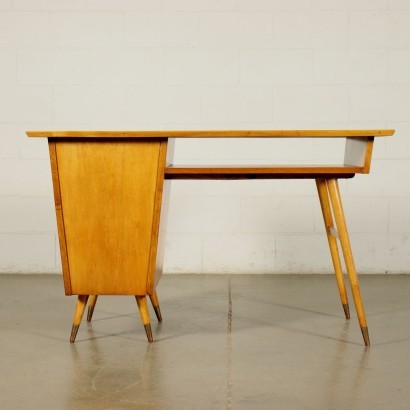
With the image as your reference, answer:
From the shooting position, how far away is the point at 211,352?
2.45 m

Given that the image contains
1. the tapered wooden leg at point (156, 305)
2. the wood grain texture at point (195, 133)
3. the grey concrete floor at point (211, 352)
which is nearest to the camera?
the grey concrete floor at point (211, 352)

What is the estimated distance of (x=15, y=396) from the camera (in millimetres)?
Result: 1995

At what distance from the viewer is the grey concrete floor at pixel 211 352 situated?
1.98 meters

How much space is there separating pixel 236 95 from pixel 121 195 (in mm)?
1757

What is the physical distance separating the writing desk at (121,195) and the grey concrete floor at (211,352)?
21 cm

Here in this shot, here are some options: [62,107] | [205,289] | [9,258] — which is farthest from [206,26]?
→ [9,258]

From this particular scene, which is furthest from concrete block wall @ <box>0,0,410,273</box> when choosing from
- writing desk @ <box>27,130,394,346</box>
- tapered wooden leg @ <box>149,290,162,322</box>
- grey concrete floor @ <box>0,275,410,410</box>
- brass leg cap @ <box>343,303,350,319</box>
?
writing desk @ <box>27,130,394,346</box>

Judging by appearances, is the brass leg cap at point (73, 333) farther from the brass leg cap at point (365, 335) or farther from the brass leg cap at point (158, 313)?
the brass leg cap at point (365, 335)

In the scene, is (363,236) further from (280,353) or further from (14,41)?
(14,41)

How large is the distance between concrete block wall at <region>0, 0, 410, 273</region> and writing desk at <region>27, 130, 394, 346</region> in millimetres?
1566

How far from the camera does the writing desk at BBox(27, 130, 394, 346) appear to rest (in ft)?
8.07

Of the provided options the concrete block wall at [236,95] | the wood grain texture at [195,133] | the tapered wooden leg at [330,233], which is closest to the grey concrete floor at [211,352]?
the tapered wooden leg at [330,233]

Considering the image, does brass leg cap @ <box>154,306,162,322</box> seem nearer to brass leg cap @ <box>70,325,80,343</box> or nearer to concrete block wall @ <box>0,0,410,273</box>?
brass leg cap @ <box>70,325,80,343</box>

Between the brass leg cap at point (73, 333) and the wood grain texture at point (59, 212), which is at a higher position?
the wood grain texture at point (59, 212)
